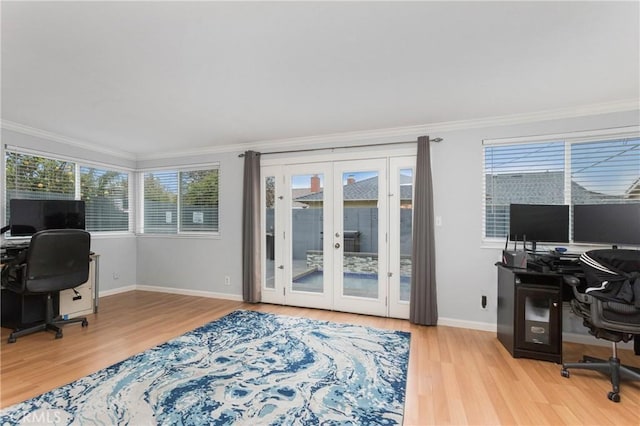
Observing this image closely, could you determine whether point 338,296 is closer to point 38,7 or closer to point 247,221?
point 247,221

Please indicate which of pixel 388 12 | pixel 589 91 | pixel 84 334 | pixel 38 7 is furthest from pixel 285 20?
pixel 84 334

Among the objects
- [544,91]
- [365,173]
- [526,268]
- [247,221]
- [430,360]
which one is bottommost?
[430,360]

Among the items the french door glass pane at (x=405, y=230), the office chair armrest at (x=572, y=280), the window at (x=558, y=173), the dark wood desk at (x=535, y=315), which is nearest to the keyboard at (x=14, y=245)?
the french door glass pane at (x=405, y=230)

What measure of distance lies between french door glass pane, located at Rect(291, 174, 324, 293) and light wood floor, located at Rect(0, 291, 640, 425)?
24.7 inches

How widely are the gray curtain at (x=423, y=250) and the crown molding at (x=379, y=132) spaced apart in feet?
0.98

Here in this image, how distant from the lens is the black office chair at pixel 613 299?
2.14 meters

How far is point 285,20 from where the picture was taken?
1.80 metres

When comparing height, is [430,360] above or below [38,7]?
below

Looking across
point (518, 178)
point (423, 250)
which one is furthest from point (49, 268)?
point (518, 178)

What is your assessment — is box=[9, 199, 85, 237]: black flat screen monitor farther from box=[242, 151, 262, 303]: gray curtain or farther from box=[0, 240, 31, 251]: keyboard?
box=[242, 151, 262, 303]: gray curtain

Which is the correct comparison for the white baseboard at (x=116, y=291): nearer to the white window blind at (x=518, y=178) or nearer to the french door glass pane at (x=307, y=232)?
the french door glass pane at (x=307, y=232)

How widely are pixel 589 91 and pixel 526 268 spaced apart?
1.79 metres

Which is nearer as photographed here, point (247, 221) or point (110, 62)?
point (110, 62)

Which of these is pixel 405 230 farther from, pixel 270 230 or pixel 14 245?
pixel 14 245
